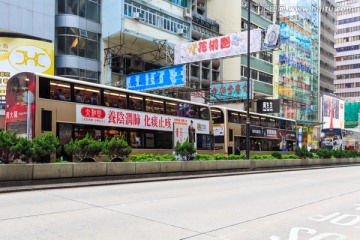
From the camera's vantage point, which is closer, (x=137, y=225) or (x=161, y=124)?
(x=137, y=225)

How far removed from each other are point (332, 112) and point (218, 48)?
60244 millimetres

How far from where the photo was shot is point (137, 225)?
709 centimetres

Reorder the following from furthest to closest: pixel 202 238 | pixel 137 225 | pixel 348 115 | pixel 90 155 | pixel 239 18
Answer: pixel 348 115 < pixel 239 18 < pixel 90 155 < pixel 137 225 < pixel 202 238

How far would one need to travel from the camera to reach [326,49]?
106 m

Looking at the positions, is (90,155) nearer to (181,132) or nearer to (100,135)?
(100,135)

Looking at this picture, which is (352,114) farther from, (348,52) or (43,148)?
(43,148)

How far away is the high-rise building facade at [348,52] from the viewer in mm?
126744

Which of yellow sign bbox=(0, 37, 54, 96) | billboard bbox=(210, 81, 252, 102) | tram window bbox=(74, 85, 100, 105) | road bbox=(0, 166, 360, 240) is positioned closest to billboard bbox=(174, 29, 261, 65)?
billboard bbox=(210, 81, 252, 102)

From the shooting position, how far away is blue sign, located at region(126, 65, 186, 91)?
29.4 meters

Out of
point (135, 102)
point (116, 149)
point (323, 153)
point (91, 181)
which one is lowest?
point (91, 181)

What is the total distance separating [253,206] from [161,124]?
14.2 m

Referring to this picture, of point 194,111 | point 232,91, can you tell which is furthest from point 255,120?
point 194,111

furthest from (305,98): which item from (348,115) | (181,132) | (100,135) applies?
(100,135)

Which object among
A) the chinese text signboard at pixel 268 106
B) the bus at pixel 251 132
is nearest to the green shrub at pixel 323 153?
the bus at pixel 251 132
